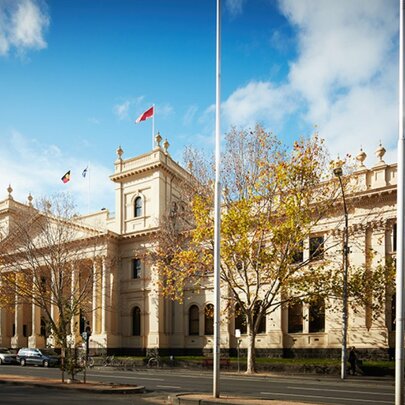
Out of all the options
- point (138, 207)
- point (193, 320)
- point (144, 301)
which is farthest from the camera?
point (138, 207)

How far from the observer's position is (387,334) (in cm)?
3334

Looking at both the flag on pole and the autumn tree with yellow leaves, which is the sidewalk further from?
the flag on pole

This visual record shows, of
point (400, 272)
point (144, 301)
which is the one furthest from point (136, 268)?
point (400, 272)

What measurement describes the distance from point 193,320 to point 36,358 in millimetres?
13315

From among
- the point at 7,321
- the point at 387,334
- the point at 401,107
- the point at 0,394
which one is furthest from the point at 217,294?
the point at 7,321

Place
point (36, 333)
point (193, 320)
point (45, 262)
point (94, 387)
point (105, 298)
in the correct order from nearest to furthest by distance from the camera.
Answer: point (94, 387)
point (45, 262)
point (193, 320)
point (105, 298)
point (36, 333)

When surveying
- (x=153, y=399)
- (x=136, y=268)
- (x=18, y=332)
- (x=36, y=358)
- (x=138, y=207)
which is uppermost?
(x=138, y=207)

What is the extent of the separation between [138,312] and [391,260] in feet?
83.7

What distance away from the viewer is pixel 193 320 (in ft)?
150

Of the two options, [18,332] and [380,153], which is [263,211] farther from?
[18,332]

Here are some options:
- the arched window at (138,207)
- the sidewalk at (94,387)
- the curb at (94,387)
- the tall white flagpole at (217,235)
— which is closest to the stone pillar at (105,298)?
the arched window at (138,207)

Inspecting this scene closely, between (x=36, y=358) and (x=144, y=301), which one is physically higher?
(x=144, y=301)

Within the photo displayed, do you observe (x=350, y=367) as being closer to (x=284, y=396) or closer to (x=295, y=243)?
(x=295, y=243)

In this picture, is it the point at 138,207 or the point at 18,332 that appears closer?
the point at 138,207
